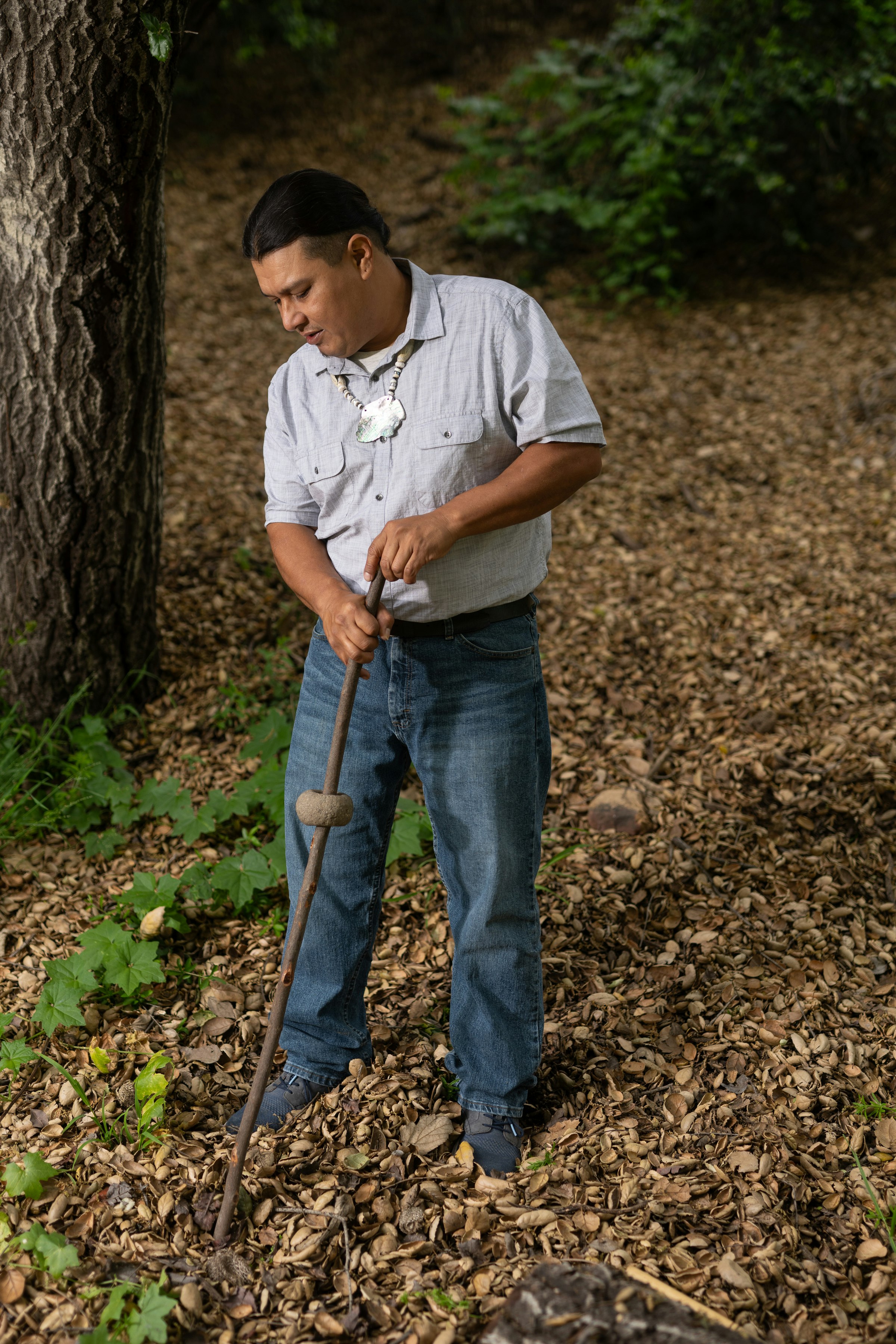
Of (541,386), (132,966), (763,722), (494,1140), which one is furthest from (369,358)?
(763,722)

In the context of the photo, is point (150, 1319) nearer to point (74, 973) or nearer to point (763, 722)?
point (74, 973)

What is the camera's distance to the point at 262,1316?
79.7 inches

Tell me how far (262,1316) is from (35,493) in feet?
8.18

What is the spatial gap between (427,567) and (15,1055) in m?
1.59

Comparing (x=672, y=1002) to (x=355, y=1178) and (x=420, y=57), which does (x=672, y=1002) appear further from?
(x=420, y=57)

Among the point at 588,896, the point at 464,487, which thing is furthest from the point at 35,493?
the point at 588,896

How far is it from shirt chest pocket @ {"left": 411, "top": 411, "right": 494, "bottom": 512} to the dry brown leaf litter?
1513 millimetres

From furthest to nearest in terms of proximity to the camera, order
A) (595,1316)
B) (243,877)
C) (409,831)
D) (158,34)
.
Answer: (409,831), (243,877), (158,34), (595,1316)

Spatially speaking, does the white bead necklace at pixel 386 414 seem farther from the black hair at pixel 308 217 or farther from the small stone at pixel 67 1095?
the small stone at pixel 67 1095

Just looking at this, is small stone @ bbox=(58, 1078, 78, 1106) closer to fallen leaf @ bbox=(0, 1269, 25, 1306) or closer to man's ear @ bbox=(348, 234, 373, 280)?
fallen leaf @ bbox=(0, 1269, 25, 1306)

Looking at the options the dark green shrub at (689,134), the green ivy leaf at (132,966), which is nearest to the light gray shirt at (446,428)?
the green ivy leaf at (132,966)

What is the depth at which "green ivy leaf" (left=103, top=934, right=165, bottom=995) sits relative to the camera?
2609 millimetres

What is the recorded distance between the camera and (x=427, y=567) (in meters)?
2.06

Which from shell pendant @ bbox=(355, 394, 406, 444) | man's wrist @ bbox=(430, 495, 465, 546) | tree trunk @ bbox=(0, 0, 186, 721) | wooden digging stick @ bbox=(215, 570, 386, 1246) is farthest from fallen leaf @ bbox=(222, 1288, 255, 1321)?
tree trunk @ bbox=(0, 0, 186, 721)
